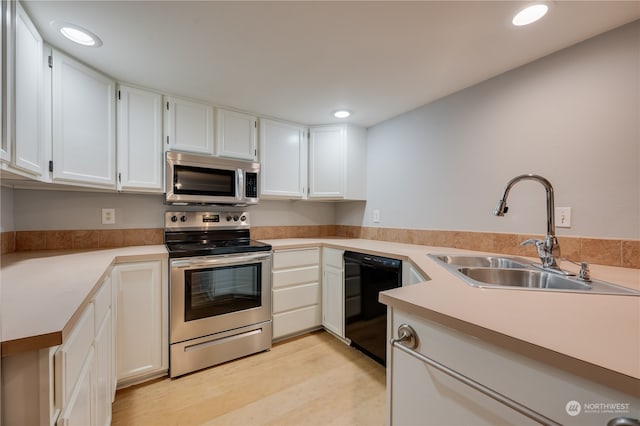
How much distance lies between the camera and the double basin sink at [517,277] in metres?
0.96

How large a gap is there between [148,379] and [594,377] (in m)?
2.34

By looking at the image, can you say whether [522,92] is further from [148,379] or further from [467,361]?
[148,379]

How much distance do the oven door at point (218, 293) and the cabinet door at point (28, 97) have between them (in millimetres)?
911

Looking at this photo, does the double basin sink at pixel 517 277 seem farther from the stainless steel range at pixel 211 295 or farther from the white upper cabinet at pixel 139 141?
the white upper cabinet at pixel 139 141

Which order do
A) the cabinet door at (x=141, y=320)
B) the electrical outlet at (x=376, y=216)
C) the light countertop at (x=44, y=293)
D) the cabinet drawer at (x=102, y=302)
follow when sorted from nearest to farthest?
the light countertop at (x=44, y=293) < the cabinet drawer at (x=102, y=302) < the cabinet door at (x=141, y=320) < the electrical outlet at (x=376, y=216)

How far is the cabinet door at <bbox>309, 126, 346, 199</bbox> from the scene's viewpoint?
2787mm

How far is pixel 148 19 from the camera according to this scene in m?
1.29

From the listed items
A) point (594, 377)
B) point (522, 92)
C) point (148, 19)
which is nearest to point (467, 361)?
point (594, 377)

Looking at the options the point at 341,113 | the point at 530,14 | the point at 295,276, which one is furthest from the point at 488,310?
the point at 341,113

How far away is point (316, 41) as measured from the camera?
1.45m

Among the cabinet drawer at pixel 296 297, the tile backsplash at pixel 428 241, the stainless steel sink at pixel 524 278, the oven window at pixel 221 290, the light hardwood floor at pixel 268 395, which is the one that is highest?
the tile backsplash at pixel 428 241

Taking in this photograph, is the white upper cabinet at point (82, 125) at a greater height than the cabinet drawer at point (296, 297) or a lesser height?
greater

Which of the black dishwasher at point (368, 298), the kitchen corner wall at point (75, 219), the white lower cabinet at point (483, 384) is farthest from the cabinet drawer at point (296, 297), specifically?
the white lower cabinet at point (483, 384)

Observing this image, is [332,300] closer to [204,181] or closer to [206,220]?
[206,220]
